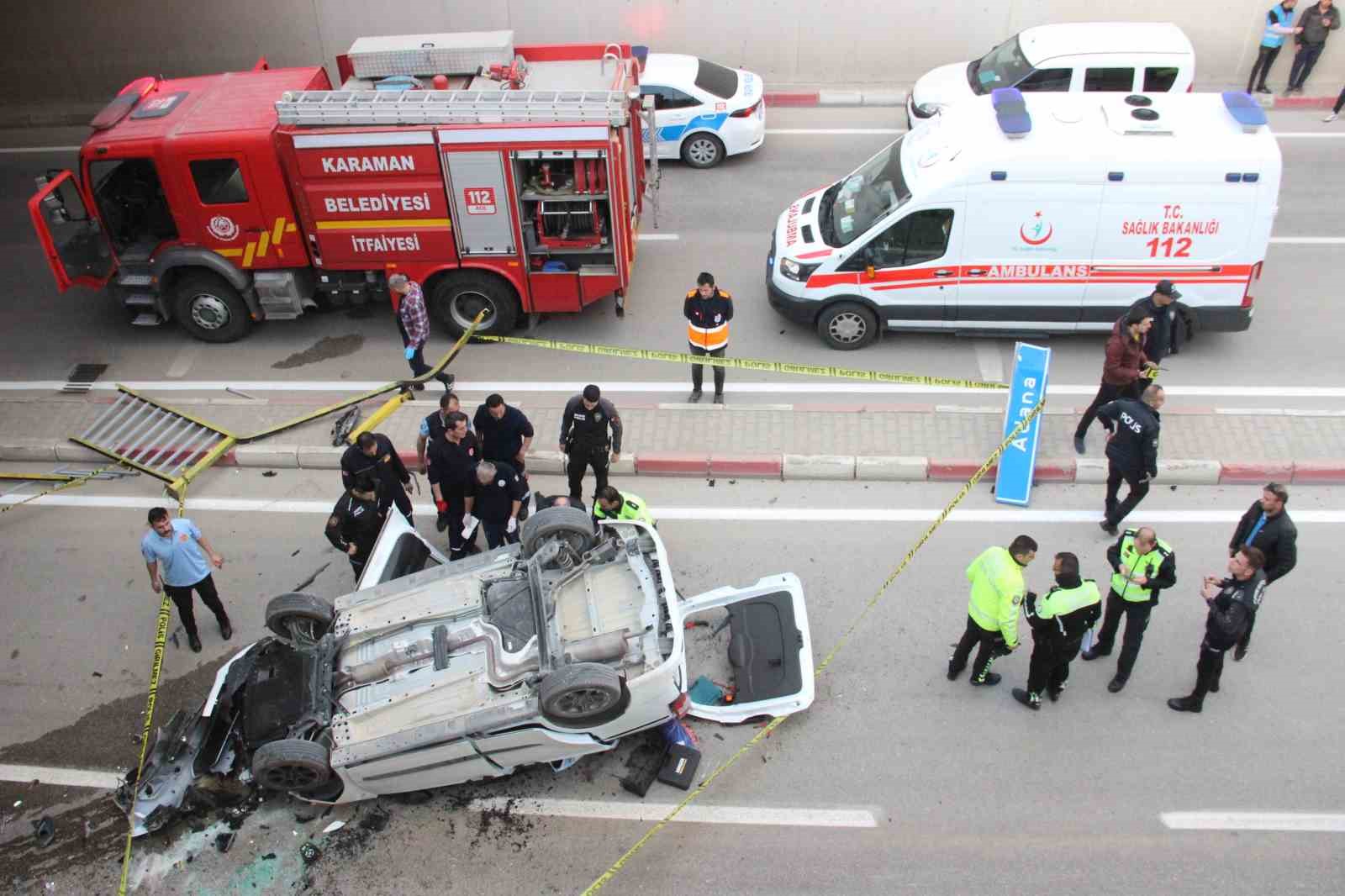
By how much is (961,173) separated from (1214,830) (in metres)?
5.97

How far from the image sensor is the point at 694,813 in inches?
249

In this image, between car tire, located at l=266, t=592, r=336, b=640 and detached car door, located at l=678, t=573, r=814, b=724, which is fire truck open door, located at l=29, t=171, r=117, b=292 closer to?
car tire, located at l=266, t=592, r=336, b=640

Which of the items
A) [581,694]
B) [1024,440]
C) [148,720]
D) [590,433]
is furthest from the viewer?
[1024,440]

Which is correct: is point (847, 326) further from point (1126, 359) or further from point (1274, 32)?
point (1274, 32)

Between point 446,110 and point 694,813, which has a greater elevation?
point 446,110

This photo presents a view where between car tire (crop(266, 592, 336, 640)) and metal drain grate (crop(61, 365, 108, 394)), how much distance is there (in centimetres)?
577

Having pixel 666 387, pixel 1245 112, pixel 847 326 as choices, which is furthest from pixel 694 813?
pixel 1245 112

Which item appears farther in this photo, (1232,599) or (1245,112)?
(1245,112)

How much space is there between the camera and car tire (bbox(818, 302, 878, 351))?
33.9 feet

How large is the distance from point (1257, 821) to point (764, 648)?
3.19 m

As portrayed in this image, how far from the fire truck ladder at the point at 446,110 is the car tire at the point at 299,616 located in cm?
518

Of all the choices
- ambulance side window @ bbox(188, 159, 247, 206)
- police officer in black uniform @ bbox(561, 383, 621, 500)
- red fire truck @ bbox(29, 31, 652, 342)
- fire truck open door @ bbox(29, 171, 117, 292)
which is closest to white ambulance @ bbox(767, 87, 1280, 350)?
red fire truck @ bbox(29, 31, 652, 342)

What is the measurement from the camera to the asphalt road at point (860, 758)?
19.7 feet

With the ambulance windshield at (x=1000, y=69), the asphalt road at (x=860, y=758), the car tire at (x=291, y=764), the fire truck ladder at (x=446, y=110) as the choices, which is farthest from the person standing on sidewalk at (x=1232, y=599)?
the ambulance windshield at (x=1000, y=69)
